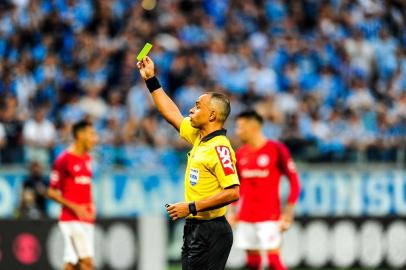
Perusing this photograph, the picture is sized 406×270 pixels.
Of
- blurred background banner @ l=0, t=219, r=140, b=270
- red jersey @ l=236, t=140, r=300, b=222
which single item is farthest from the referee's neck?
blurred background banner @ l=0, t=219, r=140, b=270

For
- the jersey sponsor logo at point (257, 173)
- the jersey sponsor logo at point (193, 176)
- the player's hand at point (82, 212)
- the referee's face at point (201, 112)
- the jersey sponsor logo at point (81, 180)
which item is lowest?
the player's hand at point (82, 212)

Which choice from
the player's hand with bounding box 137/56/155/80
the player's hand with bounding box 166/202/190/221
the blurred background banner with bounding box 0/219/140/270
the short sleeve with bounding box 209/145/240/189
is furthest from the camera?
the blurred background banner with bounding box 0/219/140/270

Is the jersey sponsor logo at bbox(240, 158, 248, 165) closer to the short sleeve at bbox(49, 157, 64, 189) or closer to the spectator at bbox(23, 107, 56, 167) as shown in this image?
the short sleeve at bbox(49, 157, 64, 189)

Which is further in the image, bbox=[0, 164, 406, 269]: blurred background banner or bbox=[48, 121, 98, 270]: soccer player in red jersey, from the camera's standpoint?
bbox=[0, 164, 406, 269]: blurred background banner

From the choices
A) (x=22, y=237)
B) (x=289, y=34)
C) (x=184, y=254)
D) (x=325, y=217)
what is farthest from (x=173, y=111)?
(x=289, y=34)

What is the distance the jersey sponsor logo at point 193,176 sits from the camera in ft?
26.0

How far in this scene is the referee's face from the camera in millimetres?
7917

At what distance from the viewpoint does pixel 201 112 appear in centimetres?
792

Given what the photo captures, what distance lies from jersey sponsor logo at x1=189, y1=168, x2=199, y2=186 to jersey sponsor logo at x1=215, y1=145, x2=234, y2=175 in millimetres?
239

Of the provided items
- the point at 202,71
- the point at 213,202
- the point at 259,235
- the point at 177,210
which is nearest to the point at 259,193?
the point at 259,235

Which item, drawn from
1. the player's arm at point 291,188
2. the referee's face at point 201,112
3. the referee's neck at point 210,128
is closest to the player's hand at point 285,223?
the player's arm at point 291,188

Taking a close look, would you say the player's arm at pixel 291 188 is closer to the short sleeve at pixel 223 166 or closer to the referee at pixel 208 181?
the referee at pixel 208 181

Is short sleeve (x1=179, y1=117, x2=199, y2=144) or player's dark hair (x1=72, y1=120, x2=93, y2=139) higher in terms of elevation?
player's dark hair (x1=72, y1=120, x2=93, y2=139)

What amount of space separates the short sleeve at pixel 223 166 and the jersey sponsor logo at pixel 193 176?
0.49ft
